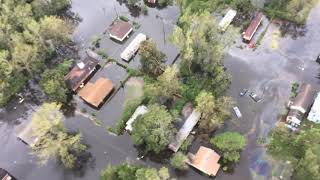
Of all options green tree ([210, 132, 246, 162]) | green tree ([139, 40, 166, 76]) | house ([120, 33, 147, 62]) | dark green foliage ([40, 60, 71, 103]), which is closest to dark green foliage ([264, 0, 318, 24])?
green tree ([139, 40, 166, 76])

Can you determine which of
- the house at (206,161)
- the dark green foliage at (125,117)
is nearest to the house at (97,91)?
the dark green foliage at (125,117)

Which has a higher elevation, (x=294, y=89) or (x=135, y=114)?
(x=294, y=89)

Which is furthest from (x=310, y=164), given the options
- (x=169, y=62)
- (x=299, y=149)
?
(x=169, y=62)

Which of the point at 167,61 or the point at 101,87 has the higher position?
the point at 167,61

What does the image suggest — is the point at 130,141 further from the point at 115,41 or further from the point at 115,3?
the point at 115,3

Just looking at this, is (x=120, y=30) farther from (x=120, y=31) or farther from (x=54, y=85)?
(x=54, y=85)

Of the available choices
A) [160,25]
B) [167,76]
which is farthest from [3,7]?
[167,76]
